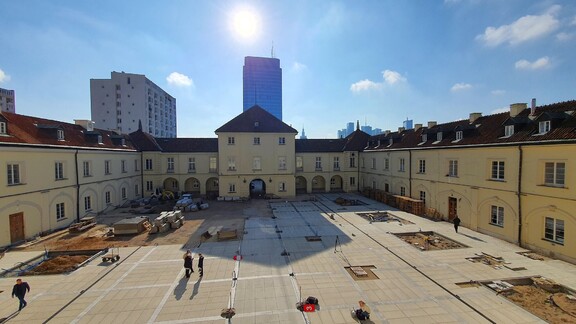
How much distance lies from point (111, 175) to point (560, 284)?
37.7 m

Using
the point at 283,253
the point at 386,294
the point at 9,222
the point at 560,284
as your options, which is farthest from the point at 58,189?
the point at 560,284

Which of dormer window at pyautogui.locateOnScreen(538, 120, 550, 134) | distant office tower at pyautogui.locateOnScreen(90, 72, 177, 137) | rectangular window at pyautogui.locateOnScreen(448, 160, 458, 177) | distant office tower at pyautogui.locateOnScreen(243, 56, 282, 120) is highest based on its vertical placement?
distant office tower at pyautogui.locateOnScreen(243, 56, 282, 120)

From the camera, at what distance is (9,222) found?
58.9 feet

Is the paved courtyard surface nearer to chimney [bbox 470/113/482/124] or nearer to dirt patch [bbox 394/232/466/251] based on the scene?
dirt patch [bbox 394/232/466/251]

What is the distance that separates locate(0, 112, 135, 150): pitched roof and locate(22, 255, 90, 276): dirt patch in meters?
9.15

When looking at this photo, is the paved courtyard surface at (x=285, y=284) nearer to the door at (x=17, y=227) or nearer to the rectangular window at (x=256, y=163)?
the door at (x=17, y=227)

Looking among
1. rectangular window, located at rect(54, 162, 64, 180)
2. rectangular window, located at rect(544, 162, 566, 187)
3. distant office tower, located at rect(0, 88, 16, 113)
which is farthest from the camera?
distant office tower, located at rect(0, 88, 16, 113)

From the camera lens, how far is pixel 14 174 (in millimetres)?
18641

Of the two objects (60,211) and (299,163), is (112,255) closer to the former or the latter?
(60,211)

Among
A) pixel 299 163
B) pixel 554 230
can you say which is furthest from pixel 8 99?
pixel 554 230

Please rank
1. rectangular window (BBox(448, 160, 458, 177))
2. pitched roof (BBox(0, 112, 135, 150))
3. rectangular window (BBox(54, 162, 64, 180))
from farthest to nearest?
rectangular window (BBox(448, 160, 458, 177)) → rectangular window (BBox(54, 162, 64, 180)) → pitched roof (BBox(0, 112, 135, 150))

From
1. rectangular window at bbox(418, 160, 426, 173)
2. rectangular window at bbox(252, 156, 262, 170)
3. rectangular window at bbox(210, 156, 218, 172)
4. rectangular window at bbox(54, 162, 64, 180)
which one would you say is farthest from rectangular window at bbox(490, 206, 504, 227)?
rectangular window at bbox(54, 162, 64, 180)

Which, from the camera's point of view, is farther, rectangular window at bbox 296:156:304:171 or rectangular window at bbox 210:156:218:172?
rectangular window at bbox 296:156:304:171

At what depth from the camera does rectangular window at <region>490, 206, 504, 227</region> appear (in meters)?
19.0
